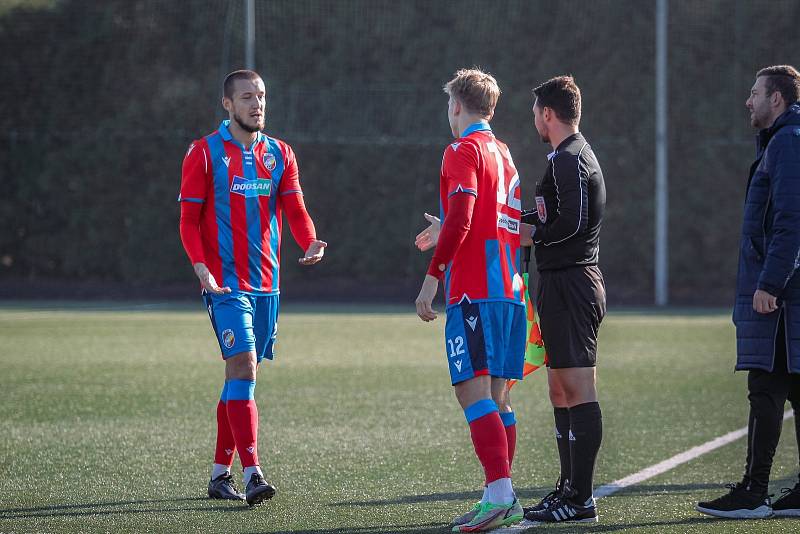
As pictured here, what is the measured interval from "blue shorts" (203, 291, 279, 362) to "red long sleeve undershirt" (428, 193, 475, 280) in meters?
1.25

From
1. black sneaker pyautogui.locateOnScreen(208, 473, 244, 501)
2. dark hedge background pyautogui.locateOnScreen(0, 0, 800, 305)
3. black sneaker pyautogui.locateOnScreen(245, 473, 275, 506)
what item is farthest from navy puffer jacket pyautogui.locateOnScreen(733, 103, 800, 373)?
dark hedge background pyautogui.locateOnScreen(0, 0, 800, 305)

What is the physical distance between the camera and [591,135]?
80.2ft

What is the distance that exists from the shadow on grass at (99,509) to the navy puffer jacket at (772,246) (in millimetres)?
2457

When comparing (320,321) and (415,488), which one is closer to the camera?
(415,488)

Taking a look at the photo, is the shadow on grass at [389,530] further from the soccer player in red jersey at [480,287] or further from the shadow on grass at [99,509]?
the shadow on grass at [99,509]

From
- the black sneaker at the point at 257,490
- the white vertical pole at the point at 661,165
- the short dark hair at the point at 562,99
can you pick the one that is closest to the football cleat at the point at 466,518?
the black sneaker at the point at 257,490

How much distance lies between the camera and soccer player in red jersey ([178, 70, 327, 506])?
18.4ft

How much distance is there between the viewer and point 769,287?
5023 millimetres

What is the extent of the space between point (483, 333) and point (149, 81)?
2312cm

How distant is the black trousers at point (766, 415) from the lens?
5.15 m

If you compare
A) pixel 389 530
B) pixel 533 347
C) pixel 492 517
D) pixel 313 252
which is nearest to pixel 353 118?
pixel 313 252

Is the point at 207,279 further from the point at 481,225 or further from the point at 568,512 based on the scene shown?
the point at 568,512

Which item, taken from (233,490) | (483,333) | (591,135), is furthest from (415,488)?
(591,135)

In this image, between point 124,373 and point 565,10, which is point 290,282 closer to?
point 565,10
